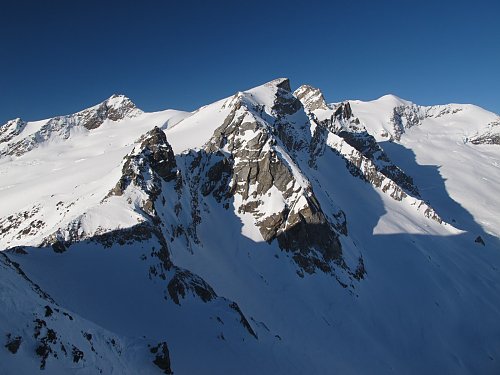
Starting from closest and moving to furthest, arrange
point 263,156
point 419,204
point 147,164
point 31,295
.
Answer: point 31,295 < point 147,164 < point 263,156 < point 419,204

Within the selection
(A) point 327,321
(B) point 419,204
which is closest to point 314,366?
(A) point 327,321

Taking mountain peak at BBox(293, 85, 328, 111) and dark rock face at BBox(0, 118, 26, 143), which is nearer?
dark rock face at BBox(0, 118, 26, 143)

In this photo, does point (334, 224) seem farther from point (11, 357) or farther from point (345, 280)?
point (11, 357)

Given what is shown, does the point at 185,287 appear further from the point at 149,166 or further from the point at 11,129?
the point at 11,129

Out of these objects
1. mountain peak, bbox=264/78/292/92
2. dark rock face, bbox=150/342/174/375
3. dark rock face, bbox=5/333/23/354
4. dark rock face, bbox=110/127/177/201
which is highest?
mountain peak, bbox=264/78/292/92

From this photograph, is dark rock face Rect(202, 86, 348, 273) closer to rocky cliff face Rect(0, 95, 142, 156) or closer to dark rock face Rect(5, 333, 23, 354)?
dark rock face Rect(5, 333, 23, 354)

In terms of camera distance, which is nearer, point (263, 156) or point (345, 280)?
point (345, 280)

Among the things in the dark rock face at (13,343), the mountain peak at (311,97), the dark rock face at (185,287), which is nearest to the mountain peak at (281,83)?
the mountain peak at (311,97)

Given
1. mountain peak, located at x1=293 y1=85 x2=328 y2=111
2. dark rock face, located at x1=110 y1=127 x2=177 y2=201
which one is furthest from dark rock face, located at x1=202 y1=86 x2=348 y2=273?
mountain peak, located at x1=293 y1=85 x2=328 y2=111
